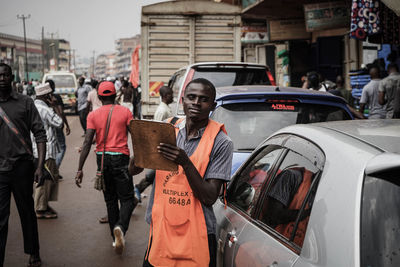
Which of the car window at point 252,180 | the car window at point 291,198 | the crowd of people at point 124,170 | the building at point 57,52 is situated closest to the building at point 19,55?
the building at point 57,52

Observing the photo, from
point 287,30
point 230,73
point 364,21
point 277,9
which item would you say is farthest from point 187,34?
point 364,21

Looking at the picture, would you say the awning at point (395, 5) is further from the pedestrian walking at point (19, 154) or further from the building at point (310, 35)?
the pedestrian walking at point (19, 154)

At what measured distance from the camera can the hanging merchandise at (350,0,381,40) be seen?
8.96m

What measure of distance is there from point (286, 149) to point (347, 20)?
11237mm

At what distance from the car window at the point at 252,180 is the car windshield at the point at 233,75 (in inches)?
189

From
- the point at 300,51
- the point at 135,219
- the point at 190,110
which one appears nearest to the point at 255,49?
the point at 300,51

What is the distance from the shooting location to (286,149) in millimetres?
2721

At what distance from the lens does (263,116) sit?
16.2ft

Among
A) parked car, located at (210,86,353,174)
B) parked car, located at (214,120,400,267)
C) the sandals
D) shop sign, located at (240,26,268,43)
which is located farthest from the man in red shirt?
shop sign, located at (240,26,268,43)

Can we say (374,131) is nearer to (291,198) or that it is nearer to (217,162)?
(291,198)

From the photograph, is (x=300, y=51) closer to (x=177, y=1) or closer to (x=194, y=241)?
(x=177, y=1)

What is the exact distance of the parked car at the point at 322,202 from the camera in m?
1.73

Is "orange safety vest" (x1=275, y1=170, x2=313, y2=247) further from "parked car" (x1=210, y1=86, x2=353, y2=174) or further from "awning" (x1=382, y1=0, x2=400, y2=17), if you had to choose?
"awning" (x1=382, y1=0, x2=400, y2=17)

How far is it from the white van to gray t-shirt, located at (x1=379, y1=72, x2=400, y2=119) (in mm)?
21042
